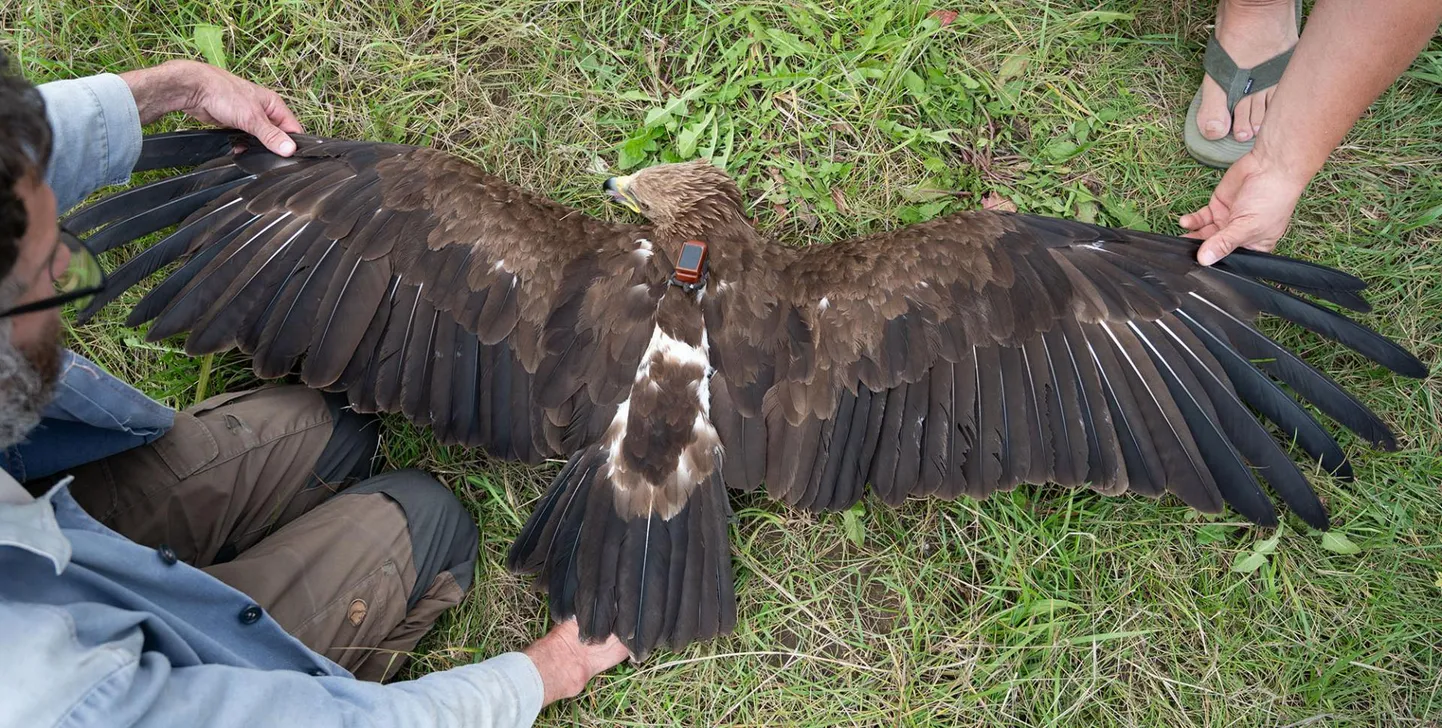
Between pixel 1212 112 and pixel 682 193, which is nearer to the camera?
pixel 682 193

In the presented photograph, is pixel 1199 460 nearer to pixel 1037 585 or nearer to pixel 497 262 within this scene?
pixel 1037 585

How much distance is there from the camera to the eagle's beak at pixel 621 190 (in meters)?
3.56

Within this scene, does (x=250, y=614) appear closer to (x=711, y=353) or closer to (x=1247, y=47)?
(x=711, y=353)

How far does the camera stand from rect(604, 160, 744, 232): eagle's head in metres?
3.36

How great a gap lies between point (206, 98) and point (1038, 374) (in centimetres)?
313

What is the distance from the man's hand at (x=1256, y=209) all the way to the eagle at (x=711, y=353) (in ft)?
0.26

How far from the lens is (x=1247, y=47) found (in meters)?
3.67

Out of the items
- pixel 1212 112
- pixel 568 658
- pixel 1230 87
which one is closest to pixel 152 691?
pixel 568 658

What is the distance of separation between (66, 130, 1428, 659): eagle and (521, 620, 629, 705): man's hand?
0.18 metres

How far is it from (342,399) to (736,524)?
159cm

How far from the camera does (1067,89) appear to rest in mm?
3816

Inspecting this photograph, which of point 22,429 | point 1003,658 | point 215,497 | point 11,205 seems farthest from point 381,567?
point 1003,658

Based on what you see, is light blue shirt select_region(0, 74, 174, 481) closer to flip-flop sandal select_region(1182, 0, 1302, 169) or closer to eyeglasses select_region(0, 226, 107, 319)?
eyeglasses select_region(0, 226, 107, 319)

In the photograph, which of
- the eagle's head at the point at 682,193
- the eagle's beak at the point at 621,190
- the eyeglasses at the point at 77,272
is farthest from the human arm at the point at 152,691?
the eagle's beak at the point at 621,190
